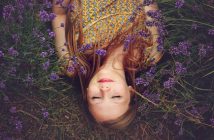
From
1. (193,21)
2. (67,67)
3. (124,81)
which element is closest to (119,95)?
(124,81)

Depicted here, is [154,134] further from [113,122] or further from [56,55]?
[56,55]

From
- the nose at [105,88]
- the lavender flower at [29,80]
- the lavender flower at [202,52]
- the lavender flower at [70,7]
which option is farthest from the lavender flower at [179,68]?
the lavender flower at [29,80]

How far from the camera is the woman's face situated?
8.11 feet

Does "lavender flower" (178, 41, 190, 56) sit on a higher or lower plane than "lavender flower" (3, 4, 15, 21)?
lower

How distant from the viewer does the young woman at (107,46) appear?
2.50 metres

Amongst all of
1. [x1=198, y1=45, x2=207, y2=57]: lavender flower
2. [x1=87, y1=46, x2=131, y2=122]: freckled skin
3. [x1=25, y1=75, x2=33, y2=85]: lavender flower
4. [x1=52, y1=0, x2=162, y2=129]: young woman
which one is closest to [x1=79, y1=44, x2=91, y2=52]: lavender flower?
[x1=52, y1=0, x2=162, y2=129]: young woman

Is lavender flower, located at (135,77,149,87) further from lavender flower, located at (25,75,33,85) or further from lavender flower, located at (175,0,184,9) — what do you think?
lavender flower, located at (25,75,33,85)

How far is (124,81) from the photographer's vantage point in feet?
8.30

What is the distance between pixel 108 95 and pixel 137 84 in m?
0.17

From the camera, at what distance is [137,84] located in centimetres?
255

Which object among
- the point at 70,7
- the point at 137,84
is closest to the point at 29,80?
the point at 70,7

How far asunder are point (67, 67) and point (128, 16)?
40 cm

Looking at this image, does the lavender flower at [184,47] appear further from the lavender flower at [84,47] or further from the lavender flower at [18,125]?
the lavender flower at [18,125]

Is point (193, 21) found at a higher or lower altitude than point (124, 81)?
higher
